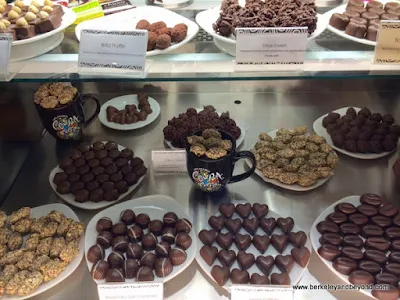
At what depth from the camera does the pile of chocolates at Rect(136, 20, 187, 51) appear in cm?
94

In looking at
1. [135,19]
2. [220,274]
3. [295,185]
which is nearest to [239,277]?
[220,274]

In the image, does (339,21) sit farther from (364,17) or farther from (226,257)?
(226,257)

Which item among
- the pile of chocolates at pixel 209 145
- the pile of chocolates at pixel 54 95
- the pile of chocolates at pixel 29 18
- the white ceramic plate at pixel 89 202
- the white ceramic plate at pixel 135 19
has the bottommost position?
the white ceramic plate at pixel 89 202

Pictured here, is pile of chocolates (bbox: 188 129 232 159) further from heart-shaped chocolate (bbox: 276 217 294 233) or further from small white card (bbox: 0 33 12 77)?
small white card (bbox: 0 33 12 77)

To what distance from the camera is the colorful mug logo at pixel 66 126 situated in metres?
1.30

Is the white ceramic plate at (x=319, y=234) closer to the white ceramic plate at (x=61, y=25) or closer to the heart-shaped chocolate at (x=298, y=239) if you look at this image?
the heart-shaped chocolate at (x=298, y=239)

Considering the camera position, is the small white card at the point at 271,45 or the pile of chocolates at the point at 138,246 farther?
the pile of chocolates at the point at 138,246

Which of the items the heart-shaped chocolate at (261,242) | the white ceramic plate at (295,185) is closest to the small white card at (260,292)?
the heart-shaped chocolate at (261,242)

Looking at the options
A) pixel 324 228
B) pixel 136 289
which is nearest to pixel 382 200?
pixel 324 228

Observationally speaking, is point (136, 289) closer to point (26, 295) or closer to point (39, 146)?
point (26, 295)

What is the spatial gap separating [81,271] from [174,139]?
1.56 ft

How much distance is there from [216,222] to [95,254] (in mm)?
314

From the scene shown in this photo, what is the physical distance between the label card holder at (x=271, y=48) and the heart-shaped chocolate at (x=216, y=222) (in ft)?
1.42

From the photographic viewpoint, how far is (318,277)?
1048 mm
